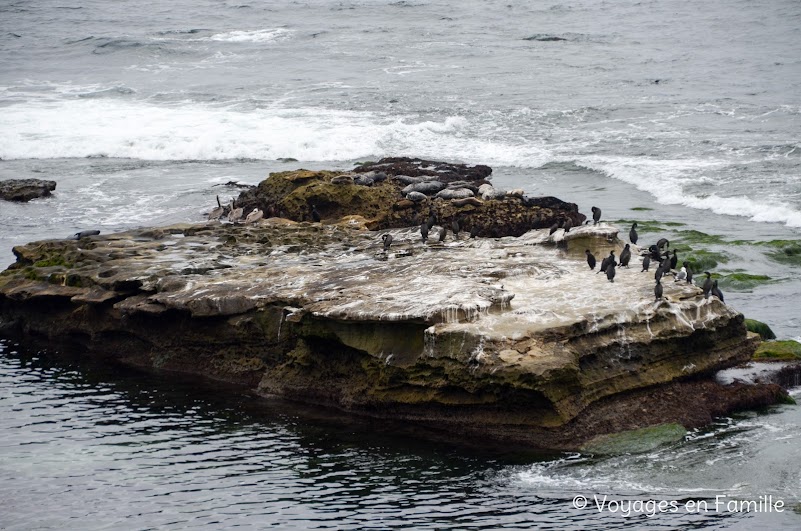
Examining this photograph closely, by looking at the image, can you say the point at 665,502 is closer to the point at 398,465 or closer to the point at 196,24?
the point at 398,465

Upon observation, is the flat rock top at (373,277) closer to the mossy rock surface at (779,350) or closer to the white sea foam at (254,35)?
the mossy rock surface at (779,350)

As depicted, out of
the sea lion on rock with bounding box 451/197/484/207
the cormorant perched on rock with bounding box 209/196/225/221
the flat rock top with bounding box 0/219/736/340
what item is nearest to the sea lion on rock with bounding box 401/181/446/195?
the sea lion on rock with bounding box 451/197/484/207

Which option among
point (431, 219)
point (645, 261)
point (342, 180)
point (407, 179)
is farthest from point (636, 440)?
point (407, 179)

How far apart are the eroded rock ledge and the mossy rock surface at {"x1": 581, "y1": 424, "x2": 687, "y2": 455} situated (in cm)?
22

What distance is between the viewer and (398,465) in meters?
13.6

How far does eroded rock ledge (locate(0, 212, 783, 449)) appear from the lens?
14.4m

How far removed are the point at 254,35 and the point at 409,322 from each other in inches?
1921

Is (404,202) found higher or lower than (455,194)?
lower

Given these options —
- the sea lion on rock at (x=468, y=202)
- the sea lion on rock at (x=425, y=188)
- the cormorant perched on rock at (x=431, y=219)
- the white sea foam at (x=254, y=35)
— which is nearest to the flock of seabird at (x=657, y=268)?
the cormorant perched on rock at (x=431, y=219)

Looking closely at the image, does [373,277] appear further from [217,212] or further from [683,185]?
[683,185]

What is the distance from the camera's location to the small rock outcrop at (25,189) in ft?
102

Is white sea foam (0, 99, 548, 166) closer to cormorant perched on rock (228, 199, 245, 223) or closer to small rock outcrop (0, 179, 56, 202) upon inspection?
small rock outcrop (0, 179, 56, 202)

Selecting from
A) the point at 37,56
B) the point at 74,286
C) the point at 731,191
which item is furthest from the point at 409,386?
the point at 37,56

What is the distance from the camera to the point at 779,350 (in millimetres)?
17031
